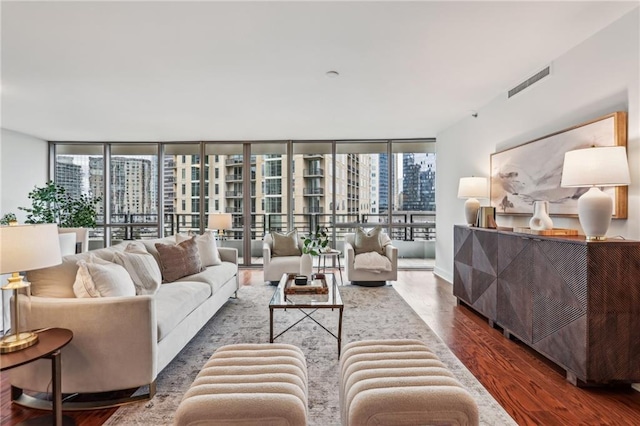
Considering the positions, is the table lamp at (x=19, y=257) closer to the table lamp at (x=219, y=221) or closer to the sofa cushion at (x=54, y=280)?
the sofa cushion at (x=54, y=280)

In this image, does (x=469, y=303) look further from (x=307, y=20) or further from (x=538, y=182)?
(x=307, y=20)

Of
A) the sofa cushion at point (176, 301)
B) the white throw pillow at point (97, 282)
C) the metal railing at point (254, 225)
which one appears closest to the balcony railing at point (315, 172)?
the metal railing at point (254, 225)

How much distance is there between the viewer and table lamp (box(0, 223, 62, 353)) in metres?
1.70

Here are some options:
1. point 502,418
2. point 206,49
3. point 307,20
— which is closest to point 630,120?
point 502,418

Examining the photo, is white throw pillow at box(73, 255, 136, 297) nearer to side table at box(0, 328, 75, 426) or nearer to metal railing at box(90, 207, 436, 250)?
side table at box(0, 328, 75, 426)

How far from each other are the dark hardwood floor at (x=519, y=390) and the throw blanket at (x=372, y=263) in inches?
55.8

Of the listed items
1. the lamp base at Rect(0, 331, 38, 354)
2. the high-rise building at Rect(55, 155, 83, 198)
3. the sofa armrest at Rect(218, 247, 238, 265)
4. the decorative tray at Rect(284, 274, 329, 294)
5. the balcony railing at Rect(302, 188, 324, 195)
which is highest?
the high-rise building at Rect(55, 155, 83, 198)

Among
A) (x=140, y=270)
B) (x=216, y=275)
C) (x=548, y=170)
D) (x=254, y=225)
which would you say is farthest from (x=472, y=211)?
(x=254, y=225)

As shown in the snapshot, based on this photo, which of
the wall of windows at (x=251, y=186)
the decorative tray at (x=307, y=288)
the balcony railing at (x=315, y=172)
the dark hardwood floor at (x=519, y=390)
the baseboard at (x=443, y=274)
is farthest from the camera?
the balcony railing at (x=315, y=172)

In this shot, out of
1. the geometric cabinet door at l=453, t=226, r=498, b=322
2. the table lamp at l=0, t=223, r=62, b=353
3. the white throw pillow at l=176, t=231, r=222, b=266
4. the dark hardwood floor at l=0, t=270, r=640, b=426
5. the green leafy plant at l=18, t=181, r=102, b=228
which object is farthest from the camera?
the green leafy plant at l=18, t=181, r=102, b=228

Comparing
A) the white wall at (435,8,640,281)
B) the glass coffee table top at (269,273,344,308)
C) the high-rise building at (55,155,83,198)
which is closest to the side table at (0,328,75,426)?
the glass coffee table top at (269,273,344,308)

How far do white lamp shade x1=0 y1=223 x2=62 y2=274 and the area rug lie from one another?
981mm

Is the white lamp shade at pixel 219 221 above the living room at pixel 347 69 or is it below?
below

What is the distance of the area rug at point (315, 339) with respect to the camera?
6.51 ft
